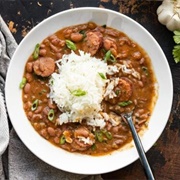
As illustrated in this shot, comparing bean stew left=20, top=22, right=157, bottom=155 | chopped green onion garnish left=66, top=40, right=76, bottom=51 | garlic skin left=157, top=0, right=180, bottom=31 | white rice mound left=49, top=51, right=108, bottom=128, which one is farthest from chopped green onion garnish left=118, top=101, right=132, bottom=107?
garlic skin left=157, top=0, right=180, bottom=31

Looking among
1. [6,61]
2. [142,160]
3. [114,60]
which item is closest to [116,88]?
[114,60]

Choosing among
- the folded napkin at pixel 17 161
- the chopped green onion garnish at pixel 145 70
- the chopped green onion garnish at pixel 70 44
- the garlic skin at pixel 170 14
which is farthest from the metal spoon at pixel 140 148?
the garlic skin at pixel 170 14

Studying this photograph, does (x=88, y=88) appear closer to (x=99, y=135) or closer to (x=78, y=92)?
(x=78, y=92)

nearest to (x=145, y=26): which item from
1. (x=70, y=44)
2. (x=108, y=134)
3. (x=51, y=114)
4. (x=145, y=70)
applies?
(x=145, y=70)

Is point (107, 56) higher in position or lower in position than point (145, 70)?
higher

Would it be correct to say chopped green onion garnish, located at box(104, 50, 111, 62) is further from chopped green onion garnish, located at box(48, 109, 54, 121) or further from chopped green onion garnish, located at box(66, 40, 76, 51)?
chopped green onion garnish, located at box(48, 109, 54, 121)
